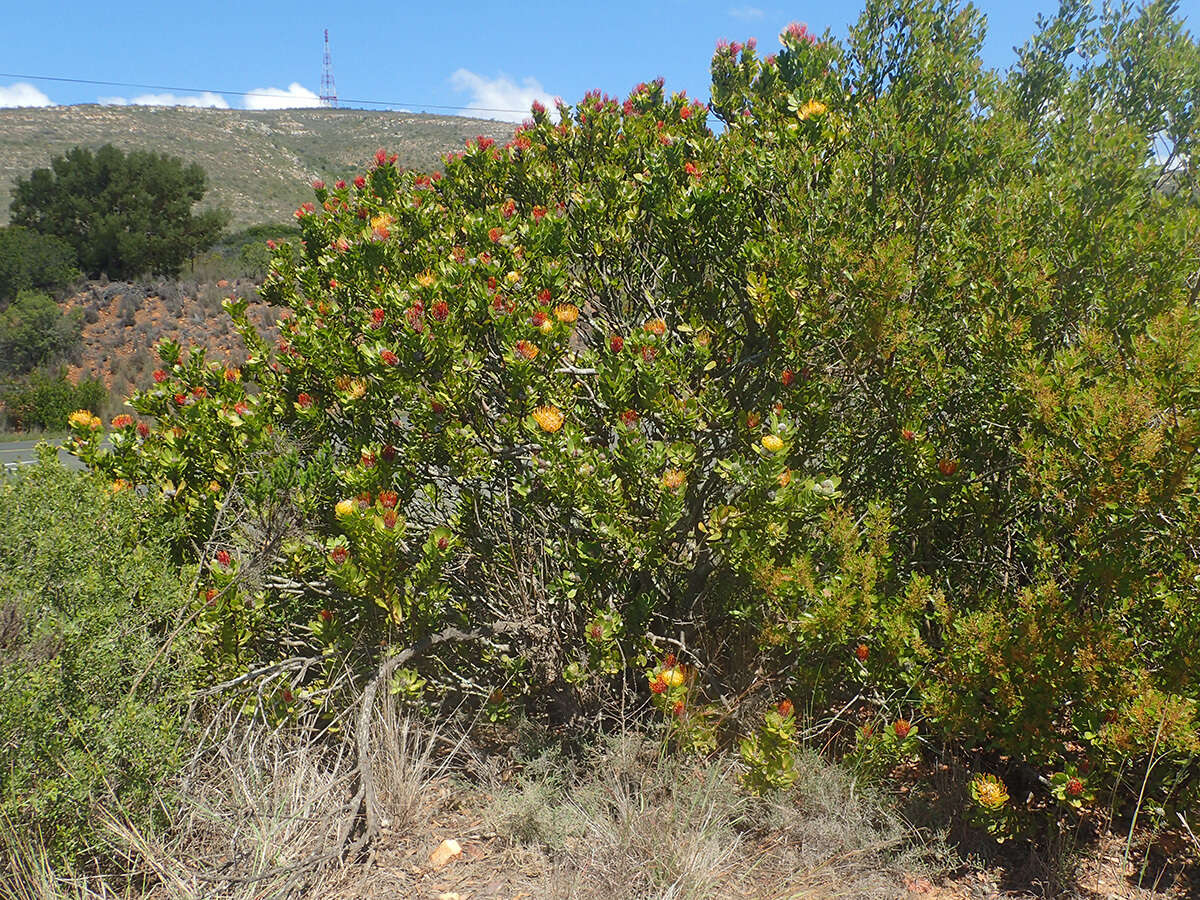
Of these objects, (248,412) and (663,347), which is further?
(248,412)

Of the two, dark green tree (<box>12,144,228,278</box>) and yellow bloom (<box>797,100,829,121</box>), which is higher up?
dark green tree (<box>12,144,228,278</box>)

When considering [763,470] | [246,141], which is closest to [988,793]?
[763,470]

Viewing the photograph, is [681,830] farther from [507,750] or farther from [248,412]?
[248,412]

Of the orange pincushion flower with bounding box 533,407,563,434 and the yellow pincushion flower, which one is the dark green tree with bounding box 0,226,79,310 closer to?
the yellow pincushion flower

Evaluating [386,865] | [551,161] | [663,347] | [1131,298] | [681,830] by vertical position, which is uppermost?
[551,161]

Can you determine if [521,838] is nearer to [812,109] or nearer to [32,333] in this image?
[812,109]

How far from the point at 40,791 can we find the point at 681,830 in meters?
1.80

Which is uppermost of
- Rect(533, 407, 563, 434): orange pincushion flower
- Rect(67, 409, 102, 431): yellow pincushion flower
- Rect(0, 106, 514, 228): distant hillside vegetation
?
Rect(0, 106, 514, 228): distant hillside vegetation

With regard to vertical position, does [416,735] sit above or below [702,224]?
below

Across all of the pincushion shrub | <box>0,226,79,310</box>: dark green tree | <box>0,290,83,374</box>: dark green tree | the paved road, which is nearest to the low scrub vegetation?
the pincushion shrub

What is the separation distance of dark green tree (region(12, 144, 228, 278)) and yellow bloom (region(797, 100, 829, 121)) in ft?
89.8

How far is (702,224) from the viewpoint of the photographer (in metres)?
3.18

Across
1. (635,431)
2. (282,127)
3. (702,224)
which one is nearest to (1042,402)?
(635,431)

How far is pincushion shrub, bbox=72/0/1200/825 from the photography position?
8.05 ft
